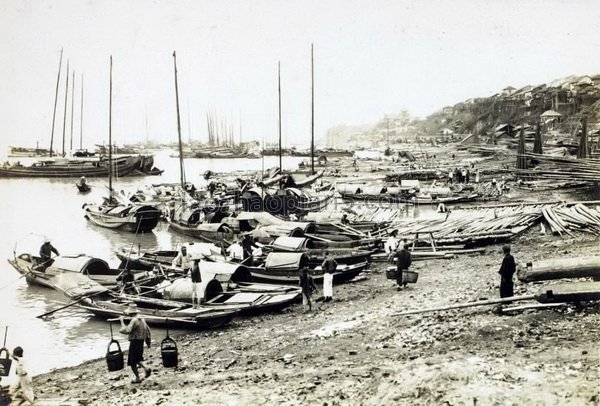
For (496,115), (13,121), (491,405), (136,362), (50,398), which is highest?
(496,115)

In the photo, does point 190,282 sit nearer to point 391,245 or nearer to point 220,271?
Answer: point 220,271

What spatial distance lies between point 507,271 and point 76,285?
12.9 metres

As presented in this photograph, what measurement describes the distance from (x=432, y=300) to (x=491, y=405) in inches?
234

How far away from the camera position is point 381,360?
891 centimetres

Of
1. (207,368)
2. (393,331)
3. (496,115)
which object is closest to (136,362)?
(207,368)

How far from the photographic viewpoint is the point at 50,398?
9812 mm

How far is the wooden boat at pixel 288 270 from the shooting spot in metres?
16.4

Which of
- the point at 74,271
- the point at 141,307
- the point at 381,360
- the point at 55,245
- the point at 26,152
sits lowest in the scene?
the point at 55,245

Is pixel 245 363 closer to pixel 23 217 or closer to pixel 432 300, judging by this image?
pixel 432 300

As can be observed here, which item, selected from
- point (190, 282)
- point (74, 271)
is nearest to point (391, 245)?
point (190, 282)

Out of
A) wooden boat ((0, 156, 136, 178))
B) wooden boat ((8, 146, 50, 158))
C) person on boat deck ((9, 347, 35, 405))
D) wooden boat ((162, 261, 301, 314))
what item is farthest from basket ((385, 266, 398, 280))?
wooden boat ((0, 156, 136, 178))

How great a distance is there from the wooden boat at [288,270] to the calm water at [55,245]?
4354mm

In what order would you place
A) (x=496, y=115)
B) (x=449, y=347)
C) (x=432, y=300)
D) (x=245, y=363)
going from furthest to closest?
(x=496, y=115) < (x=432, y=300) < (x=245, y=363) < (x=449, y=347)

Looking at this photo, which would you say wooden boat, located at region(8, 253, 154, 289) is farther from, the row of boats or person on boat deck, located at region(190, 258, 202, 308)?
person on boat deck, located at region(190, 258, 202, 308)
